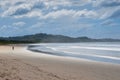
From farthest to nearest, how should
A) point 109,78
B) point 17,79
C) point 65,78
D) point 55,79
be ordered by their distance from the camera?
point 109,78
point 65,78
point 55,79
point 17,79

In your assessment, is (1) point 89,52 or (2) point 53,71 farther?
(1) point 89,52

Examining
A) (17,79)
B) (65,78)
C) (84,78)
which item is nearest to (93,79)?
(84,78)

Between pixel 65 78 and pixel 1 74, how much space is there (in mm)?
3082

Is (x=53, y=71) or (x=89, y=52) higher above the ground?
(x=53, y=71)

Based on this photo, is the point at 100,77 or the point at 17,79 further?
the point at 100,77

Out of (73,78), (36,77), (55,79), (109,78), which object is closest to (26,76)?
(36,77)

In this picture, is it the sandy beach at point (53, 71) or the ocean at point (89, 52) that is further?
the ocean at point (89, 52)

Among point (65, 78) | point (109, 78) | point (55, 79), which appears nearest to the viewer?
point (55, 79)

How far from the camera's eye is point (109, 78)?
1431 cm

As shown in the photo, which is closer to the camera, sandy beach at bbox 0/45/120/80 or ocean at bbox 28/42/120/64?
sandy beach at bbox 0/45/120/80

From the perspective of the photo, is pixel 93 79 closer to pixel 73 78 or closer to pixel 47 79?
pixel 73 78

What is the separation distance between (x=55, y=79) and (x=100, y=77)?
315cm

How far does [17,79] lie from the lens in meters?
11.8

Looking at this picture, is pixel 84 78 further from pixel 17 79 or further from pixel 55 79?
pixel 17 79
